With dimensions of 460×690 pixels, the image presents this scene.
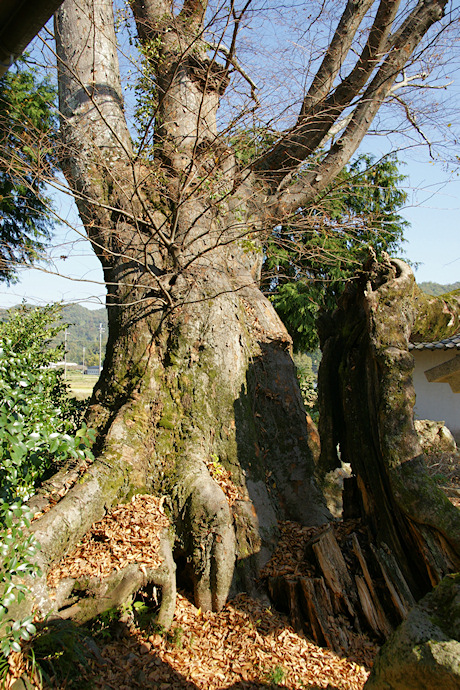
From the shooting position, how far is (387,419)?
3.74 metres

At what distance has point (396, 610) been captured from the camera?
135 inches

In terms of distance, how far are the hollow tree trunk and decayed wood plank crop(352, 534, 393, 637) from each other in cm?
30

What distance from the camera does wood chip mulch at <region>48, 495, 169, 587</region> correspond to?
3.31m

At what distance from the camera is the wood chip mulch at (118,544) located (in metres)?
3.31

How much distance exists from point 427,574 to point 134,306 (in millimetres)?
3614

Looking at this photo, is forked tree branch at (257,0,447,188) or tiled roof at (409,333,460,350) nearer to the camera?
forked tree branch at (257,0,447,188)

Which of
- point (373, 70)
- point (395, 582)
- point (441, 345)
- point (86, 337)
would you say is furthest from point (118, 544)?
point (86, 337)

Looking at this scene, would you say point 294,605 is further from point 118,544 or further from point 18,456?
point 18,456

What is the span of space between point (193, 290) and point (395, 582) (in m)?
3.25

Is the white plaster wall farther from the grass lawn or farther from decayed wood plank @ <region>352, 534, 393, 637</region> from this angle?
decayed wood plank @ <region>352, 534, 393, 637</region>

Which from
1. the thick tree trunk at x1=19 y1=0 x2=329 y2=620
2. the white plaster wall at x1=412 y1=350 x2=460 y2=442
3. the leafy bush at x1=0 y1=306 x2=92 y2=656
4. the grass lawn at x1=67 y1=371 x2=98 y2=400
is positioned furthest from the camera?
the white plaster wall at x1=412 y1=350 x2=460 y2=442

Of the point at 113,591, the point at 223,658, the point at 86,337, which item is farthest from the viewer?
the point at 86,337

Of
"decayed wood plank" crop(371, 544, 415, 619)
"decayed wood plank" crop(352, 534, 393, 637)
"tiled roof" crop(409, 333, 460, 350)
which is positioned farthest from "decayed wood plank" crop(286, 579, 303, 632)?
"tiled roof" crop(409, 333, 460, 350)

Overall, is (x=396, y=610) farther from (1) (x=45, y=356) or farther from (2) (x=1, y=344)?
(1) (x=45, y=356)
